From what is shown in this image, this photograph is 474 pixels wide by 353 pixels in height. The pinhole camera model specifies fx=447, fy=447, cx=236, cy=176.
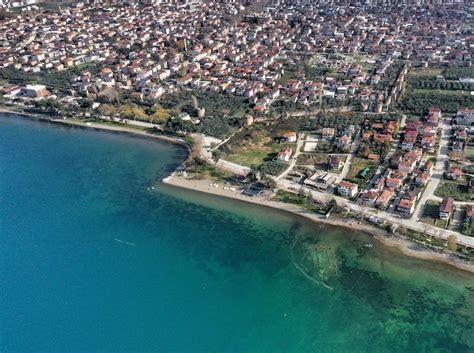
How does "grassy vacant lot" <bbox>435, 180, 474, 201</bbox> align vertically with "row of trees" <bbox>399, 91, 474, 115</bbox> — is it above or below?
below

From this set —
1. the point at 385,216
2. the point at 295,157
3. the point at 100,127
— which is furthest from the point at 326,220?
the point at 100,127

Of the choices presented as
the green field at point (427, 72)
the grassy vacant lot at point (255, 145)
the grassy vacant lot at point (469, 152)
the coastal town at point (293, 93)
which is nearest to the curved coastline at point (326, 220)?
the coastal town at point (293, 93)

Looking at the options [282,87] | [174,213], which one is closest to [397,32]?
[282,87]

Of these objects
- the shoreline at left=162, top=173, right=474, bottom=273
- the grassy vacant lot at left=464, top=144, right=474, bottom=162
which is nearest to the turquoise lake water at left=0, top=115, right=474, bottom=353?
the shoreline at left=162, top=173, right=474, bottom=273

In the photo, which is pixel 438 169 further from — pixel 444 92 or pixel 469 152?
pixel 444 92

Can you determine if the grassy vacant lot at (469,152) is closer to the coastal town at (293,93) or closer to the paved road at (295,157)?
the coastal town at (293,93)

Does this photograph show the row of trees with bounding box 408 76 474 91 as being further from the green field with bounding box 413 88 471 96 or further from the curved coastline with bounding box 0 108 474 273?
the curved coastline with bounding box 0 108 474 273
